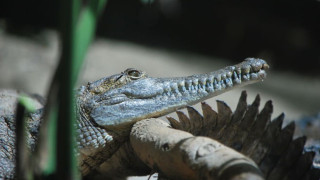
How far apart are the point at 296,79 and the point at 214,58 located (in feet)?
4.04

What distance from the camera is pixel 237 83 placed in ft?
7.16

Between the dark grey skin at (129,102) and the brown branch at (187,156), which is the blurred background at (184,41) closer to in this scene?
the dark grey skin at (129,102)

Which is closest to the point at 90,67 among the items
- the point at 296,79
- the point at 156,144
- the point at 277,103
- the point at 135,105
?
the point at 277,103

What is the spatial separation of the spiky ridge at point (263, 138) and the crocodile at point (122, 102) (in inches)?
11.8

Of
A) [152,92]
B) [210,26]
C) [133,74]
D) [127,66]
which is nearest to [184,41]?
[210,26]

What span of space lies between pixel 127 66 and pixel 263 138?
4757 mm

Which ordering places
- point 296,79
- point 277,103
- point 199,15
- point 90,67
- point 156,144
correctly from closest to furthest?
1. point 156,144
2. point 277,103
3. point 90,67
4. point 296,79
5. point 199,15

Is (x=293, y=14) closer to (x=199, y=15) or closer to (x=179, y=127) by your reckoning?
(x=199, y=15)

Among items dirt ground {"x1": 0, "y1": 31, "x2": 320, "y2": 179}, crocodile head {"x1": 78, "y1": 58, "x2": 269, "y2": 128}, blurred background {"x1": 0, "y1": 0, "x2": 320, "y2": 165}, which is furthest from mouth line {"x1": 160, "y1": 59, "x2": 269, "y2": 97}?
blurred background {"x1": 0, "y1": 0, "x2": 320, "y2": 165}

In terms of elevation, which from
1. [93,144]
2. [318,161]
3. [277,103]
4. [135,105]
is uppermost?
[135,105]

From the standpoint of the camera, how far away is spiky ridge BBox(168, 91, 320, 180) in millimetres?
1638

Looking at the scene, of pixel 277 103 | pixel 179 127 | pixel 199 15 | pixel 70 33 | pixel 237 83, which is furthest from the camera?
pixel 199 15

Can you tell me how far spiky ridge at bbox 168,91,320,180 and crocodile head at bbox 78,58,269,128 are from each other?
0.29 meters

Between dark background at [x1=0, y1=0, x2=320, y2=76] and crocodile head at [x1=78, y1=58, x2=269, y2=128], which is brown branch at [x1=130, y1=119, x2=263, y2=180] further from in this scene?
dark background at [x1=0, y1=0, x2=320, y2=76]
